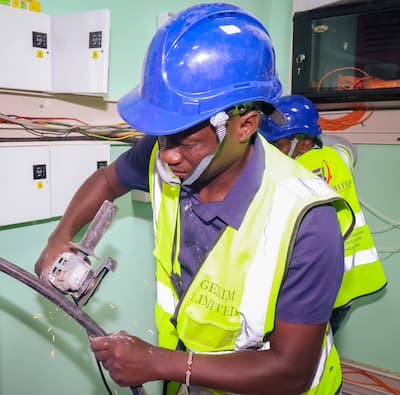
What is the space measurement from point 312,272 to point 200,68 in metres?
0.45

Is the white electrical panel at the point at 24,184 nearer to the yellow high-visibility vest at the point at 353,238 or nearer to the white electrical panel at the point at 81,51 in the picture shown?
the white electrical panel at the point at 81,51

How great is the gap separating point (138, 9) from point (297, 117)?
2.67 feet

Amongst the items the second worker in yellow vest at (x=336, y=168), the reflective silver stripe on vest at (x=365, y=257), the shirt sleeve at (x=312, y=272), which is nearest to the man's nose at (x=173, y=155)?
the shirt sleeve at (x=312, y=272)

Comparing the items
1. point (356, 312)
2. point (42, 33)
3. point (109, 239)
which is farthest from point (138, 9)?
point (356, 312)

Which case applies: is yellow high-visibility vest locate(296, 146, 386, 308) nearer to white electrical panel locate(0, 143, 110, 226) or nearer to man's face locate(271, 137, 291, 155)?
man's face locate(271, 137, 291, 155)

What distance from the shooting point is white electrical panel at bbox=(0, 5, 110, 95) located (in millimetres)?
1102

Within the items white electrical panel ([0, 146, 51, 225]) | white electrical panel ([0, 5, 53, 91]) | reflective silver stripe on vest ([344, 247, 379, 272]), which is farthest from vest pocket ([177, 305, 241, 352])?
reflective silver stripe on vest ([344, 247, 379, 272])

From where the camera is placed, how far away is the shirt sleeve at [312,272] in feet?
2.74

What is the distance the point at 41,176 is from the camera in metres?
1.19

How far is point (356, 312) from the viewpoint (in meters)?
2.34

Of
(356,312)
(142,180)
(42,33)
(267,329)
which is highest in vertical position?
(42,33)

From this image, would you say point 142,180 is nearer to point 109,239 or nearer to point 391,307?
point 109,239

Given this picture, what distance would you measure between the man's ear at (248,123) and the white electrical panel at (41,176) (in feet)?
1.95

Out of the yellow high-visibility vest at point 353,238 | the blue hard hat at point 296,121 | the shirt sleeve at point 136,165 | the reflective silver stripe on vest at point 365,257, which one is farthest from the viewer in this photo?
the blue hard hat at point 296,121
